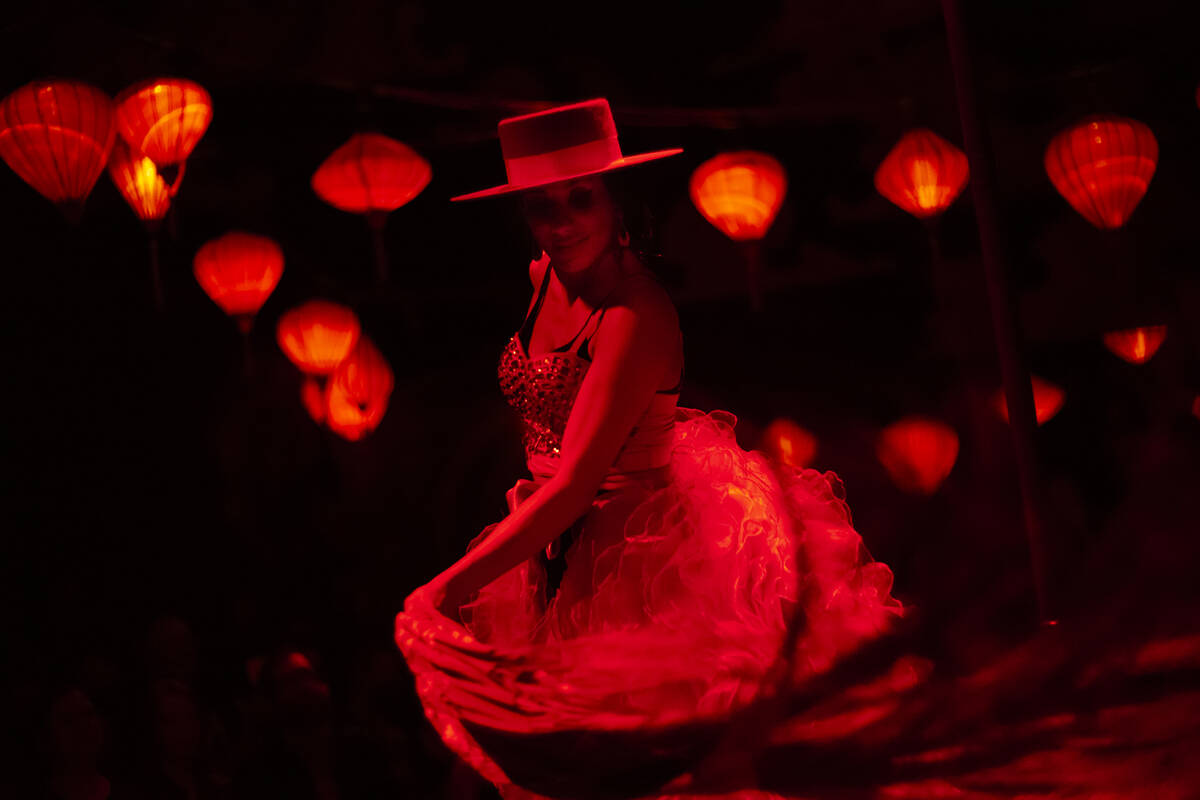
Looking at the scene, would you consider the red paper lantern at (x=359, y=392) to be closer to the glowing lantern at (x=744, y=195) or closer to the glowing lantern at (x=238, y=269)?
the glowing lantern at (x=238, y=269)

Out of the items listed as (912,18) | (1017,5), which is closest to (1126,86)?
(1017,5)

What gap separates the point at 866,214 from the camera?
4.15 metres

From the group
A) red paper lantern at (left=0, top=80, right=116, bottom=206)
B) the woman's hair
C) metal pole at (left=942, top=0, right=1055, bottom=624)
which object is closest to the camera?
metal pole at (left=942, top=0, right=1055, bottom=624)

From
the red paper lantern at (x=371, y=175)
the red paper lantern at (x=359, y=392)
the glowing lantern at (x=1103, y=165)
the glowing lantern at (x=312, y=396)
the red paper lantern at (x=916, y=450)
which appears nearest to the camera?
the red paper lantern at (x=371, y=175)

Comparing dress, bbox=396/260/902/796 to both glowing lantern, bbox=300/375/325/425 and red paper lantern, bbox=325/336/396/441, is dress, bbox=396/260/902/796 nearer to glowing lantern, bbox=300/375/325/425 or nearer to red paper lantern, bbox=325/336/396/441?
red paper lantern, bbox=325/336/396/441

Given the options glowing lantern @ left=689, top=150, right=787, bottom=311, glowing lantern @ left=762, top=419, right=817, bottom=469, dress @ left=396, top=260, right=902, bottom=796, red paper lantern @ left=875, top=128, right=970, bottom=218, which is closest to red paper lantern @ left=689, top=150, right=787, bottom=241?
glowing lantern @ left=689, top=150, right=787, bottom=311

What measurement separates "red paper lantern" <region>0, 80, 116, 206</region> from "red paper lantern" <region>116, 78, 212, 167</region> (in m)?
0.07

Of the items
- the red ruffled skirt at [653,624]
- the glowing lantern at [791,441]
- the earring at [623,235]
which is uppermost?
the earring at [623,235]

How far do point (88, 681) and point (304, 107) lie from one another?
182 centimetres

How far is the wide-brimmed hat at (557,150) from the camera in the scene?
129 cm

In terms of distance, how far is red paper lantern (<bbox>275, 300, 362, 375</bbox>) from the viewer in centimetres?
455

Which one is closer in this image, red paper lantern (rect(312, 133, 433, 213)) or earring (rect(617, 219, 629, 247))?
earring (rect(617, 219, 629, 247))

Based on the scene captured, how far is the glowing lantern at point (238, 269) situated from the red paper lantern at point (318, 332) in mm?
397

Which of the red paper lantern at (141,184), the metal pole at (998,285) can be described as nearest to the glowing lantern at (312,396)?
the red paper lantern at (141,184)
